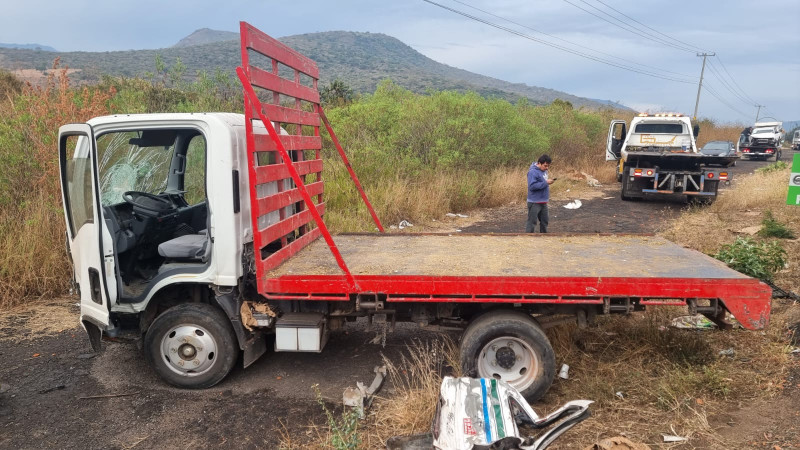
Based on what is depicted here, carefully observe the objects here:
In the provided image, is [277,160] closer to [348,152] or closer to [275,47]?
[275,47]

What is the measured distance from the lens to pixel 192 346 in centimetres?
401

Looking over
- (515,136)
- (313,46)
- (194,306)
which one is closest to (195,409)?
(194,306)

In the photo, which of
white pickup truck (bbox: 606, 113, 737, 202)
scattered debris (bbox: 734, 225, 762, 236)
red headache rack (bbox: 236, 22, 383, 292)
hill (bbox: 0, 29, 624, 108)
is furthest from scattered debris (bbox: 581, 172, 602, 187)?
red headache rack (bbox: 236, 22, 383, 292)

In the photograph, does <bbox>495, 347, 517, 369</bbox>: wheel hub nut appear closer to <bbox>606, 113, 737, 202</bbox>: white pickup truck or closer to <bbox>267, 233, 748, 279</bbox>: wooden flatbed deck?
<bbox>267, 233, 748, 279</bbox>: wooden flatbed deck

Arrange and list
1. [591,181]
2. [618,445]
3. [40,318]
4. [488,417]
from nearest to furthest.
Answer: [618,445]
[488,417]
[40,318]
[591,181]

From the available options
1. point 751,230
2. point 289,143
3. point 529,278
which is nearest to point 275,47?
point 289,143

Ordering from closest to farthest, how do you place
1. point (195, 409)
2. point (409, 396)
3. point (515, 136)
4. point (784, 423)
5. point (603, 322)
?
point (784, 423), point (409, 396), point (195, 409), point (603, 322), point (515, 136)

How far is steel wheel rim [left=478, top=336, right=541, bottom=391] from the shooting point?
3.72 meters

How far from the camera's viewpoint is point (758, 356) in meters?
4.24

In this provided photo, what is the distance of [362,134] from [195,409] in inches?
347

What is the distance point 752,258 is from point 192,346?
17.7 feet

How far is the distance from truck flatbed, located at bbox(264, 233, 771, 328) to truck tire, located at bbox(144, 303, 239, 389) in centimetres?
63

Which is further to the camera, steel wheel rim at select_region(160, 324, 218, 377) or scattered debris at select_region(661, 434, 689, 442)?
steel wheel rim at select_region(160, 324, 218, 377)

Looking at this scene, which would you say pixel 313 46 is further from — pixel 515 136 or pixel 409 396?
pixel 409 396
